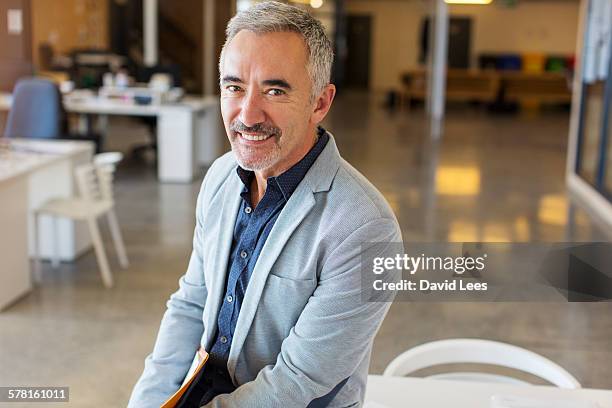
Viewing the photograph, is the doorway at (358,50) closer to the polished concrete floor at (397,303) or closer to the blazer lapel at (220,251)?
the polished concrete floor at (397,303)

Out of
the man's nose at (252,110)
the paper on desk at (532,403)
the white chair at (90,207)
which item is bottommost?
the white chair at (90,207)

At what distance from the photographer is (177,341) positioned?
78.7 inches

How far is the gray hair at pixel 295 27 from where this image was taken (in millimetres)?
1646

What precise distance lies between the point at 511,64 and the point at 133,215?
15963 millimetres

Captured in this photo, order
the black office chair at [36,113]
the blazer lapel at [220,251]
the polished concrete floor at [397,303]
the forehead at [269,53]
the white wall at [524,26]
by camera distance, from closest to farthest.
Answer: the forehead at [269,53], the blazer lapel at [220,251], the polished concrete floor at [397,303], the black office chair at [36,113], the white wall at [524,26]

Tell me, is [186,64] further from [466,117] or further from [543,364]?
[543,364]

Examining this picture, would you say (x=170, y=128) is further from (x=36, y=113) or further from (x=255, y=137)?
(x=255, y=137)

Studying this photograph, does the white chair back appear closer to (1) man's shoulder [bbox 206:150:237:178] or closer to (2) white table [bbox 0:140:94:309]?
(2) white table [bbox 0:140:94:309]

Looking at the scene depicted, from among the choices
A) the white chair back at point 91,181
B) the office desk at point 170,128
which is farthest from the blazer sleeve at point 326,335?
the office desk at point 170,128

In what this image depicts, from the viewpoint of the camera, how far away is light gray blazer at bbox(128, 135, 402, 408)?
1696 mm

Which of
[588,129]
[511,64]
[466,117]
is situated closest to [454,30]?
[511,64]

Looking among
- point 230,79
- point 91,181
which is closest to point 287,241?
point 230,79

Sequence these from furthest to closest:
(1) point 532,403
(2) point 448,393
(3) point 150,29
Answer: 1. (3) point 150,29
2. (2) point 448,393
3. (1) point 532,403

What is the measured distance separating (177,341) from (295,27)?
83 cm
